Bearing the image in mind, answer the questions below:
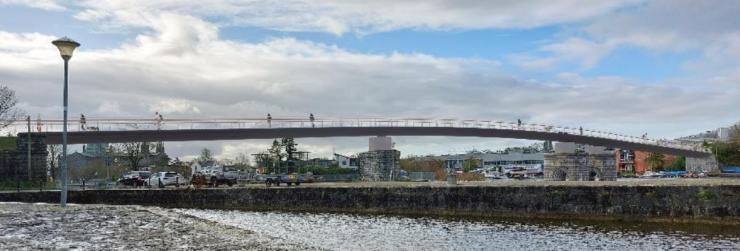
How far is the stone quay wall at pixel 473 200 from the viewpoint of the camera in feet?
114

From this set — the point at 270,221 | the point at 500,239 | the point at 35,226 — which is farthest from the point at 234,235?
the point at 270,221

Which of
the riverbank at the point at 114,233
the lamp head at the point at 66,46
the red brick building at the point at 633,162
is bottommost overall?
the red brick building at the point at 633,162

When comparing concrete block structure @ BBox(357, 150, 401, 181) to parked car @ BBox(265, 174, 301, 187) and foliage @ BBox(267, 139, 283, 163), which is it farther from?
foliage @ BBox(267, 139, 283, 163)

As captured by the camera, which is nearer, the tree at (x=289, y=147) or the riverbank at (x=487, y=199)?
the riverbank at (x=487, y=199)

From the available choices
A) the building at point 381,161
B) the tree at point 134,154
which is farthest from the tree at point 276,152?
the building at point 381,161

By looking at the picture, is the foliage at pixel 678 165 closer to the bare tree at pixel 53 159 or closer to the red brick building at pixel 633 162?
the red brick building at pixel 633 162

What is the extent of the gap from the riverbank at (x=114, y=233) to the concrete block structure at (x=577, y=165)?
56.5m

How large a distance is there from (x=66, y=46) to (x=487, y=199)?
26.2 meters

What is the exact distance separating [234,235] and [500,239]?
509 inches

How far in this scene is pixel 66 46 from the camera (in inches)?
922

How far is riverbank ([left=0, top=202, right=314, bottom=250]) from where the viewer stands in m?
14.5

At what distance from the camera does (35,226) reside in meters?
17.2

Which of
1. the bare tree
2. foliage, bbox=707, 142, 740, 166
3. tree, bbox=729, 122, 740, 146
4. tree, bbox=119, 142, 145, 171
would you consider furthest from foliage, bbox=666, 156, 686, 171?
the bare tree

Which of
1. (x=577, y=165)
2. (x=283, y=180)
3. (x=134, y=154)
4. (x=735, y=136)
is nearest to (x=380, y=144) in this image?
(x=283, y=180)
